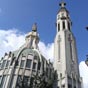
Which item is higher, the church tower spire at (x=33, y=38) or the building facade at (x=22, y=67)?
the church tower spire at (x=33, y=38)

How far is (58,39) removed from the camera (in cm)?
5444

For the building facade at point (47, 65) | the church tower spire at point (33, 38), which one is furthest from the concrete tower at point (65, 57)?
the church tower spire at point (33, 38)

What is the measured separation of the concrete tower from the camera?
1692 inches

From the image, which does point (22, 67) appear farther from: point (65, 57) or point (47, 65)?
point (65, 57)

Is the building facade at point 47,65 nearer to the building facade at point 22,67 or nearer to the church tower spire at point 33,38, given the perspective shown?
the building facade at point 22,67

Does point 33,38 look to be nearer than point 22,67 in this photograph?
No

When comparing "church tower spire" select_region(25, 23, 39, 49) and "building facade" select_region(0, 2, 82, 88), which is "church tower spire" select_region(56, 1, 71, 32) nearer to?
"building facade" select_region(0, 2, 82, 88)

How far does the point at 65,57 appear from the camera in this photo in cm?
4747

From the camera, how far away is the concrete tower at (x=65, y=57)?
4297 cm

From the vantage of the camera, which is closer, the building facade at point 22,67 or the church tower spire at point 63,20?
the building facade at point 22,67

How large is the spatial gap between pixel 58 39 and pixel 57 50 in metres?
4.54

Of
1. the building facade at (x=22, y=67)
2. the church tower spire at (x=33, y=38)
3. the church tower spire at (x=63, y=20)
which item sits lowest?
the building facade at (x=22, y=67)

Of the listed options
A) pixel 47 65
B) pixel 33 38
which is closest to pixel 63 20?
pixel 33 38

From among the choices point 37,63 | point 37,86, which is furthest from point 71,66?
point 37,86
